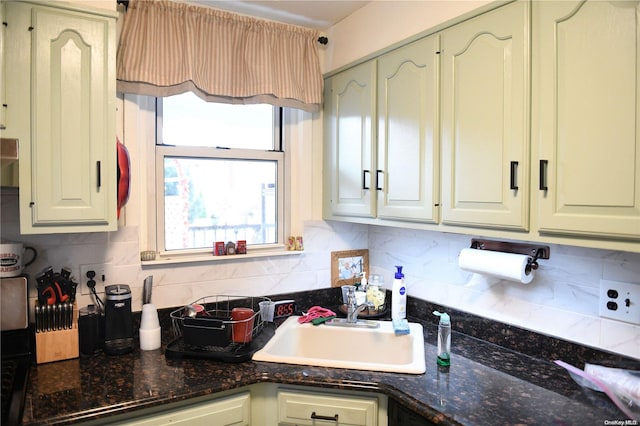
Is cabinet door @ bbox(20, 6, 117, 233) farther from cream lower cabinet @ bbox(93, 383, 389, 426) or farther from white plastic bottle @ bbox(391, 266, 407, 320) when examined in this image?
white plastic bottle @ bbox(391, 266, 407, 320)

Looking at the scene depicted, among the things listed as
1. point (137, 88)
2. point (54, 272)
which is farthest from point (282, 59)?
point (54, 272)

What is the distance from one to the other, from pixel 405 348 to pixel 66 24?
1.85m

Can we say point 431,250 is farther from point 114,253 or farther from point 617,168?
point 114,253

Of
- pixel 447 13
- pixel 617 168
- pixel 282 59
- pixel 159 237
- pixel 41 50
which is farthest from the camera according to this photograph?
pixel 282 59

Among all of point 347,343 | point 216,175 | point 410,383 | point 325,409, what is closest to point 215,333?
point 325,409

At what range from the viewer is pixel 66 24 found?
1561 mm

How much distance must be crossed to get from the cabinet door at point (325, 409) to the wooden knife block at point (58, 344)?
0.81 m

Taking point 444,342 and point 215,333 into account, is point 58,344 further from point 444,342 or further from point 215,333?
point 444,342

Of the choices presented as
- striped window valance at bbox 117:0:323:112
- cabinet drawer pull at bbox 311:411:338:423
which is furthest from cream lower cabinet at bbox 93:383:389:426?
striped window valance at bbox 117:0:323:112

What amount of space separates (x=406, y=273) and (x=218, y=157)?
1.16 m

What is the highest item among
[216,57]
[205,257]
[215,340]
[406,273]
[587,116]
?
[216,57]

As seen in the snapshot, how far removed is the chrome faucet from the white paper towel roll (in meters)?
0.53

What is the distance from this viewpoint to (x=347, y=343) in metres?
2.08

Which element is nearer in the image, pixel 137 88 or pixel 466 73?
pixel 466 73
